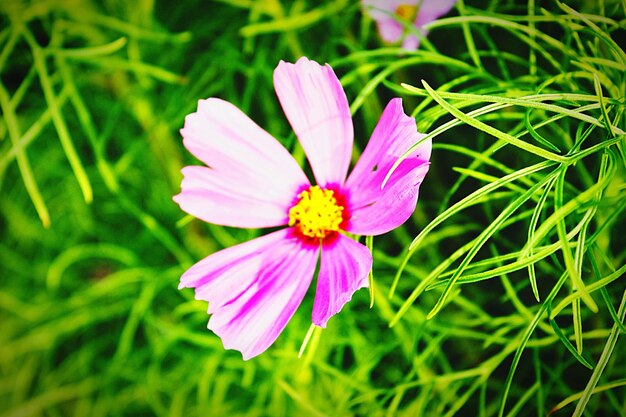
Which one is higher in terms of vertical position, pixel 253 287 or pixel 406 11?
pixel 406 11

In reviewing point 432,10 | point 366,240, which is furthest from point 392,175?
point 432,10

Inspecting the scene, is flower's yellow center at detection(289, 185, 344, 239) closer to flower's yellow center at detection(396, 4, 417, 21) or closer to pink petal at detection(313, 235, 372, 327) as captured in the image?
pink petal at detection(313, 235, 372, 327)

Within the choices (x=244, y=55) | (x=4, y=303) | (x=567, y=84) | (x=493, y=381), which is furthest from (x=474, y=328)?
(x=4, y=303)

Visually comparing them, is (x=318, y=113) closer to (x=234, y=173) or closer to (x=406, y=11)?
(x=234, y=173)

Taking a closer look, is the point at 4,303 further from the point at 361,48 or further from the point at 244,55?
the point at 361,48

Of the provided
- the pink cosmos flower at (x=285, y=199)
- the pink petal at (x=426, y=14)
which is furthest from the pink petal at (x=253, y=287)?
the pink petal at (x=426, y=14)

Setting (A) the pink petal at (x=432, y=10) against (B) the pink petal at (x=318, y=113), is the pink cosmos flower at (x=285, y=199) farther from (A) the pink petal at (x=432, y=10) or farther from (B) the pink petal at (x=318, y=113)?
(A) the pink petal at (x=432, y=10)

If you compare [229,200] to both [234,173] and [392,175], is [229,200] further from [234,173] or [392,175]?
[392,175]

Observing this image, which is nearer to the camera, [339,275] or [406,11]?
[339,275]
